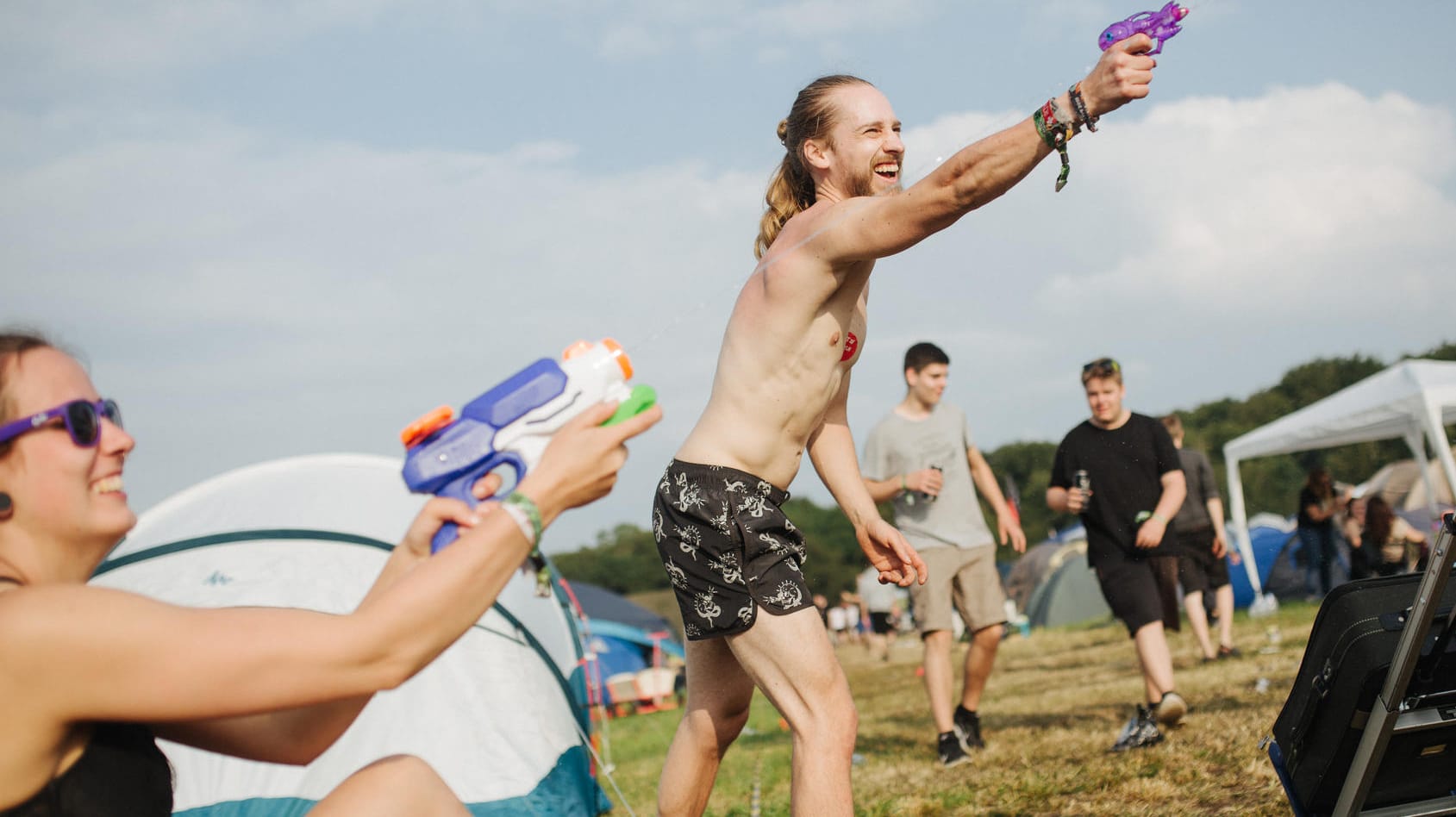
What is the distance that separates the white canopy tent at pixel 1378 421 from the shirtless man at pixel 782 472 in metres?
11.8

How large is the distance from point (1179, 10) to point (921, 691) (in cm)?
1004

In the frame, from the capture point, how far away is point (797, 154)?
355cm

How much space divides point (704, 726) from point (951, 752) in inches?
124

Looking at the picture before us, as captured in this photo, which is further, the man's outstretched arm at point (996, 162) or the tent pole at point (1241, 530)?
the tent pole at point (1241, 530)

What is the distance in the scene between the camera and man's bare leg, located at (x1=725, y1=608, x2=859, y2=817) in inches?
111

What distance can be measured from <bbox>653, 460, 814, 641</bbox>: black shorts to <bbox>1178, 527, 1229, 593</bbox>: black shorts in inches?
237

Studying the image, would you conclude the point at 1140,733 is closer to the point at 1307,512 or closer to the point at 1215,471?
the point at 1307,512

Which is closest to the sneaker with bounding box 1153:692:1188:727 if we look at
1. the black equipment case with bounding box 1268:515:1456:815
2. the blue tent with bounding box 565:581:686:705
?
the black equipment case with bounding box 1268:515:1456:815

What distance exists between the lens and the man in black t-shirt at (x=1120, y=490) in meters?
5.90

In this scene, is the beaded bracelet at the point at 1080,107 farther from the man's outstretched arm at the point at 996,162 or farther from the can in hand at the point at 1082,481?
the can in hand at the point at 1082,481

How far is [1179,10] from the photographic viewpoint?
2436 millimetres

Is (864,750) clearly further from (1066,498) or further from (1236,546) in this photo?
(1236,546)

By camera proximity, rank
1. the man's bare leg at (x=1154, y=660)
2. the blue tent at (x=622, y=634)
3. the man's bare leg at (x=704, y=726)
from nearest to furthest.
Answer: the man's bare leg at (x=704, y=726), the man's bare leg at (x=1154, y=660), the blue tent at (x=622, y=634)

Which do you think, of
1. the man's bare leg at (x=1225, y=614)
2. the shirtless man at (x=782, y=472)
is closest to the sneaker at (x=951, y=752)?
the shirtless man at (x=782, y=472)
